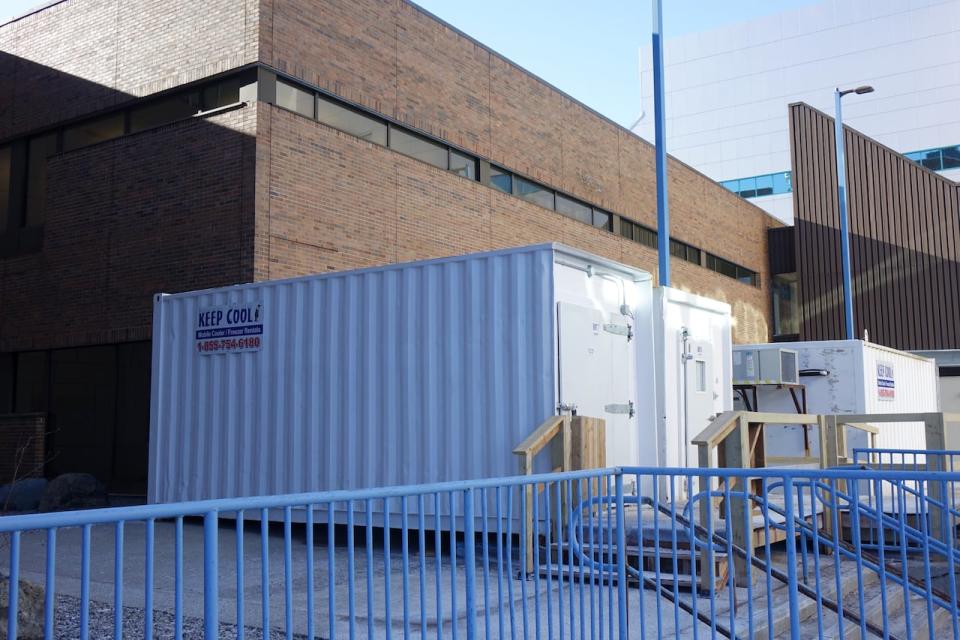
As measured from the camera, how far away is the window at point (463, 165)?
19.3m

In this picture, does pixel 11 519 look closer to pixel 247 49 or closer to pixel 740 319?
pixel 247 49

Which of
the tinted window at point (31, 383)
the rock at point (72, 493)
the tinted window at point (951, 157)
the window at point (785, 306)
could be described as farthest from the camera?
the tinted window at point (951, 157)

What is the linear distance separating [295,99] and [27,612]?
36.9ft

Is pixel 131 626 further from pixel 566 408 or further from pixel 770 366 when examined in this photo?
pixel 770 366

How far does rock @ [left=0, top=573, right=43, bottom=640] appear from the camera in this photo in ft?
19.4

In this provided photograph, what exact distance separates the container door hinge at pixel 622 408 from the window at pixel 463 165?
943cm

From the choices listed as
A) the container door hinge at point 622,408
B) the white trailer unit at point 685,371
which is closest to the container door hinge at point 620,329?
the white trailer unit at point 685,371

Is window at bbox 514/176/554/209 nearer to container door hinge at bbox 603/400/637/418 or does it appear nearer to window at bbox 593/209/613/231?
window at bbox 593/209/613/231

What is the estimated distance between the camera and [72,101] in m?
17.8

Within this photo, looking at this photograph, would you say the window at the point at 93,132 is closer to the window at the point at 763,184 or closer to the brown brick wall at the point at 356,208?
the brown brick wall at the point at 356,208

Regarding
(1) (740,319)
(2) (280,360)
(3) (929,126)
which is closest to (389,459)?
Result: (2) (280,360)

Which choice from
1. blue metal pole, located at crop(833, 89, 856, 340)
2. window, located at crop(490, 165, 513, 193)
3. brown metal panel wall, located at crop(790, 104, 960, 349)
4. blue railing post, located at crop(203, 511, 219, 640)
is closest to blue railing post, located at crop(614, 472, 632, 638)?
blue railing post, located at crop(203, 511, 219, 640)

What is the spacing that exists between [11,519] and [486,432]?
7.16 metres

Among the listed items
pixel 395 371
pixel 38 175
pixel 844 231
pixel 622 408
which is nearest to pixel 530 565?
pixel 622 408
